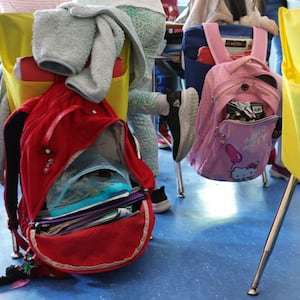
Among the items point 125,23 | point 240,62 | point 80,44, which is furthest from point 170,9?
point 80,44

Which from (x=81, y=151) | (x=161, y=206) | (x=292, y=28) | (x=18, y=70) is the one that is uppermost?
(x=292, y=28)

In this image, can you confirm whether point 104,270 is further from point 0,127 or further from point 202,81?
point 202,81

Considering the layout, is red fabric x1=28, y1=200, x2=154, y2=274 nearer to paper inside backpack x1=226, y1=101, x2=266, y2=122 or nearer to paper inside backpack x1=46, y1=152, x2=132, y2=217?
paper inside backpack x1=46, y1=152, x2=132, y2=217

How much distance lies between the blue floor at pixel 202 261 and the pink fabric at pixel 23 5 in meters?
0.63

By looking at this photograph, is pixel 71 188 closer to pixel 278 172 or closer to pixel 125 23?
pixel 125 23

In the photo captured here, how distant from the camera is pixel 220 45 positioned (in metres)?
1.43

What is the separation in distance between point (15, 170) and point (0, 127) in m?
0.13

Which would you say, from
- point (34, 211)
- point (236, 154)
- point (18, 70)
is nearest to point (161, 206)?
point (236, 154)

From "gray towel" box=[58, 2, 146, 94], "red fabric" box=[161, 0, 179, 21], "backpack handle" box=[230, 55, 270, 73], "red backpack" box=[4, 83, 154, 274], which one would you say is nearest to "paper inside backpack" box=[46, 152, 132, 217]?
"red backpack" box=[4, 83, 154, 274]

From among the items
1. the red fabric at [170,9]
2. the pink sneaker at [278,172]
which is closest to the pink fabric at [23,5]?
the red fabric at [170,9]

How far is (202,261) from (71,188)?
0.39m

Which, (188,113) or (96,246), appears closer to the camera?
(96,246)

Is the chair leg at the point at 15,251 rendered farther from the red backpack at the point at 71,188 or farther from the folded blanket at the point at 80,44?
the folded blanket at the point at 80,44

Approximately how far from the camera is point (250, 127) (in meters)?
1.33
